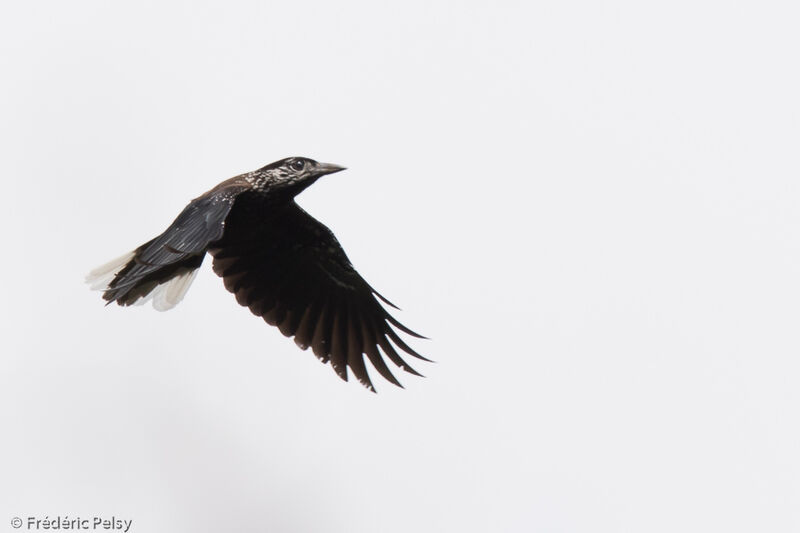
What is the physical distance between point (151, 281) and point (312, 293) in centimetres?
180

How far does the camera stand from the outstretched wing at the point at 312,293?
17.2 metres

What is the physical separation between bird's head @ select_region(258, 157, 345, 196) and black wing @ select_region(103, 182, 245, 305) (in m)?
0.38

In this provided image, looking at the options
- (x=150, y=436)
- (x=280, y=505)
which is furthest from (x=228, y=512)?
(x=150, y=436)

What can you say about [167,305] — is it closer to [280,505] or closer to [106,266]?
[106,266]

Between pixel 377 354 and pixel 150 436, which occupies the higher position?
pixel 150 436

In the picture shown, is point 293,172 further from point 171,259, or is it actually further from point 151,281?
point 171,259

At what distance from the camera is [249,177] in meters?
16.2

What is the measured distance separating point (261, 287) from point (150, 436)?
21.0 meters

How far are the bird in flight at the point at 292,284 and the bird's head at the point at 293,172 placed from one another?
0.12 metres

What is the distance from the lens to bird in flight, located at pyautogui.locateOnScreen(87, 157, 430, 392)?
16891mm

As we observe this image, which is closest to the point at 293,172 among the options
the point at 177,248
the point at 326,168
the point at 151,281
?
the point at 326,168

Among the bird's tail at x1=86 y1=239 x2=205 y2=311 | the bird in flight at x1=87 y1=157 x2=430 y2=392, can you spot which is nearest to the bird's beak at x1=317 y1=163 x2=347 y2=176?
the bird in flight at x1=87 y1=157 x2=430 y2=392

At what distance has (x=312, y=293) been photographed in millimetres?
17625

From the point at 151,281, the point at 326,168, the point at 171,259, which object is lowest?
the point at 171,259
